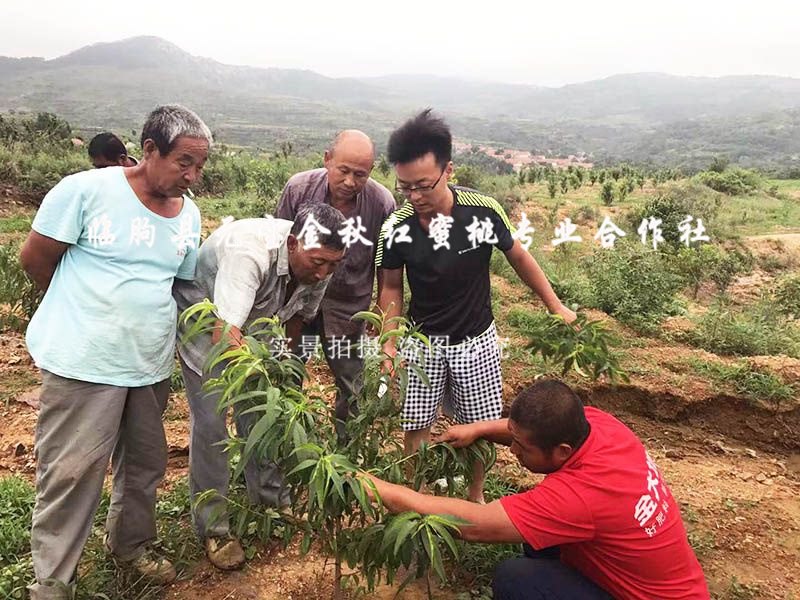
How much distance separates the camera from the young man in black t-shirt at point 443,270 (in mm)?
2207

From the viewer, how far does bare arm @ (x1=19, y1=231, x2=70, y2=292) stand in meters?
1.84

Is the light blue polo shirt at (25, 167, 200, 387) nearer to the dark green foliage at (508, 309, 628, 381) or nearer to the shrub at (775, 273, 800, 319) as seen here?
the dark green foliage at (508, 309, 628, 381)

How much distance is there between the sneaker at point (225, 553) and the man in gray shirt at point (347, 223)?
629 millimetres

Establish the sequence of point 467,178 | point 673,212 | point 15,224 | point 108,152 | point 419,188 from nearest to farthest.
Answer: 1. point 419,188
2. point 108,152
3. point 15,224
4. point 673,212
5. point 467,178

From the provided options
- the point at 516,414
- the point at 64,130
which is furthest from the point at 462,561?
the point at 64,130

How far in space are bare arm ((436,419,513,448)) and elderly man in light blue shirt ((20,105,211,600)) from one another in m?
1.03

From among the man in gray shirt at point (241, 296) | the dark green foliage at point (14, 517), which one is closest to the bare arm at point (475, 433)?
the man in gray shirt at point (241, 296)

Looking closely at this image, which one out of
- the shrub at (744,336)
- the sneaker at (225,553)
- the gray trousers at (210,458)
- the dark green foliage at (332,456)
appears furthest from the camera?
the shrub at (744,336)

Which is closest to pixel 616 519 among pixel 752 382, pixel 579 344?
pixel 579 344

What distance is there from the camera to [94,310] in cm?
189

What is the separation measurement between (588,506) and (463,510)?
364mm

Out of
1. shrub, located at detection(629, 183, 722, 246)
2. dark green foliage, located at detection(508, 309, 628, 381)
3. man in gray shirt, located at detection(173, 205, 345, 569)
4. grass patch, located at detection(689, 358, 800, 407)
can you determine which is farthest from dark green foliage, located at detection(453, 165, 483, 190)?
man in gray shirt, located at detection(173, 205, 345, 569)

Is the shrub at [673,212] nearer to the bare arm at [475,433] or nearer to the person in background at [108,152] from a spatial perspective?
the person in background at [108,152]

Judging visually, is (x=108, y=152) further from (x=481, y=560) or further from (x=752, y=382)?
(x=752, y=382)
